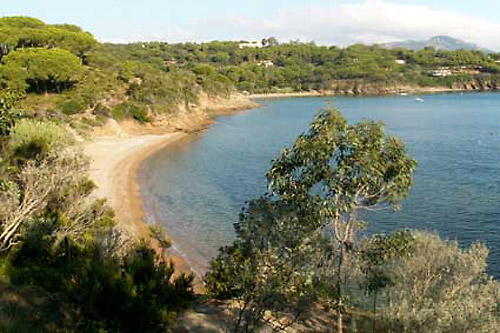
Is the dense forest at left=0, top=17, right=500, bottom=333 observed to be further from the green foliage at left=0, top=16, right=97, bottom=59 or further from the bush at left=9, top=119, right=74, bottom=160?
the green foliage at left=0, top=16, right=97, bottom=59

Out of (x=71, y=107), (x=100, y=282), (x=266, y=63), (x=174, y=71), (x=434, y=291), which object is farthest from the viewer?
(x=266, y=63)

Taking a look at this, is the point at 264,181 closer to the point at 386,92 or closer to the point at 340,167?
the point at 340,167

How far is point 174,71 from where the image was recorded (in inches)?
4793

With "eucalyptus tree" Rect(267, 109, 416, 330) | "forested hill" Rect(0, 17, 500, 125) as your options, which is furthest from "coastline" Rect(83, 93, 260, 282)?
"eucalyptus tree" Rect(267, 109, 416, 330)

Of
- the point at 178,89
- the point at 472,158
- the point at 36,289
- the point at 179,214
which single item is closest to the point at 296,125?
the point at 178,89

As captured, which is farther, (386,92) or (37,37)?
(386,92)

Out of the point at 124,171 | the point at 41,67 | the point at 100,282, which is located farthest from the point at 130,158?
the point at 100,282

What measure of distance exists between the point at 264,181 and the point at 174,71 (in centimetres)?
8844

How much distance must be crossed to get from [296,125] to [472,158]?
3682 cm

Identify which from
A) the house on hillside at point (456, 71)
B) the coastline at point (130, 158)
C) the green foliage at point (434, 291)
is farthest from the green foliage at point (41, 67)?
the house on hillside at point (456, 71)

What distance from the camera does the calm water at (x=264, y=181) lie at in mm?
26766

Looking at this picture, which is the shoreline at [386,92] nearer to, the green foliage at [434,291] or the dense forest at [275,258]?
the dense forest at [275,258]

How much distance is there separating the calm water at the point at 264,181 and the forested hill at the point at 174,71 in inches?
479

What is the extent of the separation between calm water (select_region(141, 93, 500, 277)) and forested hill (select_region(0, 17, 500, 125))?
1216 centimetres
